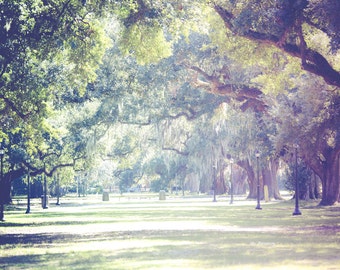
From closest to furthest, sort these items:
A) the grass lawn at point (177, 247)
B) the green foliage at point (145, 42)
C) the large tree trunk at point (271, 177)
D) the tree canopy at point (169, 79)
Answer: the grass lawn at point (177, 247) → the tree canopy at point (169, 79) → the green foliage at point (145, 42) → the large tree trunk at point (271, 177)

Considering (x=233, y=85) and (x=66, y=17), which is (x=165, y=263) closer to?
(x=66, y=17)

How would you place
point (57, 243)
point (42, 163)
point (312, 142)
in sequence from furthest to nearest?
point (42, 163) → point (312, 142) → point (57, 243)

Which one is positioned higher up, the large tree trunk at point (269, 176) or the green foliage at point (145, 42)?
the green foliage at point (145, 42)

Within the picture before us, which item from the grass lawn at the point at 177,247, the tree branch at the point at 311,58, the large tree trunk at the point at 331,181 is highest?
the tree branch at the point at 311,58

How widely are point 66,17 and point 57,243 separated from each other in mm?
7556

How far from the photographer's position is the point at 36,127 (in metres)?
29.3

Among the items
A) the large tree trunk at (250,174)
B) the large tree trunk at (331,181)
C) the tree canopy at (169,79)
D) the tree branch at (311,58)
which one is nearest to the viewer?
the tree canopy at (169,79)

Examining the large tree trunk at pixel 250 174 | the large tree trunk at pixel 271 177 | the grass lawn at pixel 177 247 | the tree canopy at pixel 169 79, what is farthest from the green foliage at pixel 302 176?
the grass lawn at pixel 177 247

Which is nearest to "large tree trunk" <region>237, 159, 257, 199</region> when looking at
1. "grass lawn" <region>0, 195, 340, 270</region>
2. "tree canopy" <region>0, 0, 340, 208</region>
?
"tree canopy" <region>0, 0, 340, 208</region>

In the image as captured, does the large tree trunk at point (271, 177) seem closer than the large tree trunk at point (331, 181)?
No

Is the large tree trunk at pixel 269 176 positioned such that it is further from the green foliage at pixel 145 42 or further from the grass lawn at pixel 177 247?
the grass lawn at pixel 177 247

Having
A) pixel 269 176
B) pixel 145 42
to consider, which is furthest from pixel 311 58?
pixel 269 176

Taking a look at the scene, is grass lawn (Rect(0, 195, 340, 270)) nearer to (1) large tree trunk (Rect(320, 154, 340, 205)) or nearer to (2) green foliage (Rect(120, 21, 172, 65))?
(2) green foliage (Rect(120, 21, 172, 65))

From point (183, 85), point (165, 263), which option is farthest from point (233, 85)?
point (165, 263)
